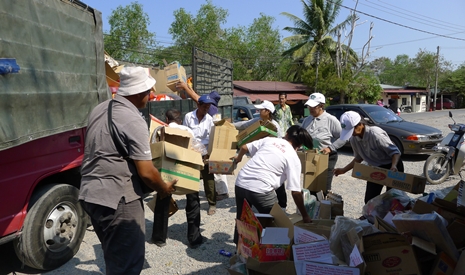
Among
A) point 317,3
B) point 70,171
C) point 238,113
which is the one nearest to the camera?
point 70,171

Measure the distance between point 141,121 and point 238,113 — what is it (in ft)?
34.5

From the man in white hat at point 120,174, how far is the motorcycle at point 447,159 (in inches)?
254

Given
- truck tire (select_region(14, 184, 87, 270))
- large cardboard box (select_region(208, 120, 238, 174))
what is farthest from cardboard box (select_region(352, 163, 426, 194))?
truck tire (select_region(14, 184, 87, 270))

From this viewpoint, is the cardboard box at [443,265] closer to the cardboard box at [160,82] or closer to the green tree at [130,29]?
the cardboard box at [160,82]

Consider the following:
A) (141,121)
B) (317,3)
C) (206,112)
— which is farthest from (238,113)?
(317,3)

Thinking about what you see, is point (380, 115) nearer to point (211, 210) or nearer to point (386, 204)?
point (211, 210)

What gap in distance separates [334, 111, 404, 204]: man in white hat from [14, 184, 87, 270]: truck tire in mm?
3067

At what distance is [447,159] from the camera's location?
7262mm

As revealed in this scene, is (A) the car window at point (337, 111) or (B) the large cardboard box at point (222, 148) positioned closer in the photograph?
(B) the large cardboard box at point (222, 148)

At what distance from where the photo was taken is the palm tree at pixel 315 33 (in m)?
31.7

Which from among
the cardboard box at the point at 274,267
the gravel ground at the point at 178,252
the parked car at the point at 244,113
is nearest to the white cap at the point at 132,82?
the cardboard box at the point at 274,267

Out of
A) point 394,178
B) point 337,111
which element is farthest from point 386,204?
point 337,111

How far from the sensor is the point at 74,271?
12.5ft

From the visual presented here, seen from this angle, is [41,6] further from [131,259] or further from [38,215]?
[131,259]
